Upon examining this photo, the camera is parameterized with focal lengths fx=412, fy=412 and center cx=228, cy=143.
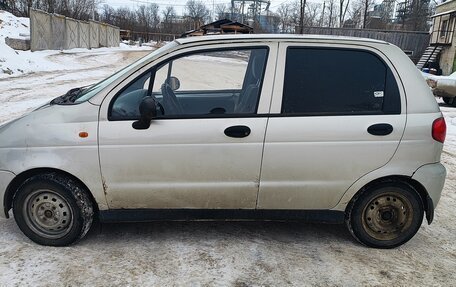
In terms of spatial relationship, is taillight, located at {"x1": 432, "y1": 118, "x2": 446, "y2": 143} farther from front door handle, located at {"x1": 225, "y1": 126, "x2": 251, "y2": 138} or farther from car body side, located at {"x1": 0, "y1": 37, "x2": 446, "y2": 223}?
front door handle, located at {"x1": 225, "y1": 126, "x2": 251, "y2": 138}

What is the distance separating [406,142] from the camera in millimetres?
3531

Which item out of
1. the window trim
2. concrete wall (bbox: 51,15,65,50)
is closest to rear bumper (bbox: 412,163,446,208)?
the window trim

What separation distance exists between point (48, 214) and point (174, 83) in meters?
1.67

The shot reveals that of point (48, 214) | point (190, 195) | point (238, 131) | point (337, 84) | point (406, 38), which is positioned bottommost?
point (48, 214)

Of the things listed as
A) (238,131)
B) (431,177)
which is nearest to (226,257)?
(238,131)

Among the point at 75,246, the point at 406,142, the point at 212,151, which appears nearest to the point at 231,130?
the point at 212,151

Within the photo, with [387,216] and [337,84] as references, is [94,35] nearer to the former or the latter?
[337,84]

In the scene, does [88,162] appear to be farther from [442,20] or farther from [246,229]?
[442,20]

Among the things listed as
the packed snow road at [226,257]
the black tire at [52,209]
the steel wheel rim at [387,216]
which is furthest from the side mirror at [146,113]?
the steel wheel rim at [387,216]

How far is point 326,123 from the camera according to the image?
3.50m

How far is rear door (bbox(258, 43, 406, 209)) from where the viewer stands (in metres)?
3.48

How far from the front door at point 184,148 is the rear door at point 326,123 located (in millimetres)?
151

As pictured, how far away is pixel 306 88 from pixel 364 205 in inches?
46.1

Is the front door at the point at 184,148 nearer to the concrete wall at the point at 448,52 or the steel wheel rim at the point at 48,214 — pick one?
the steel wheel rim at the point at 48,214
